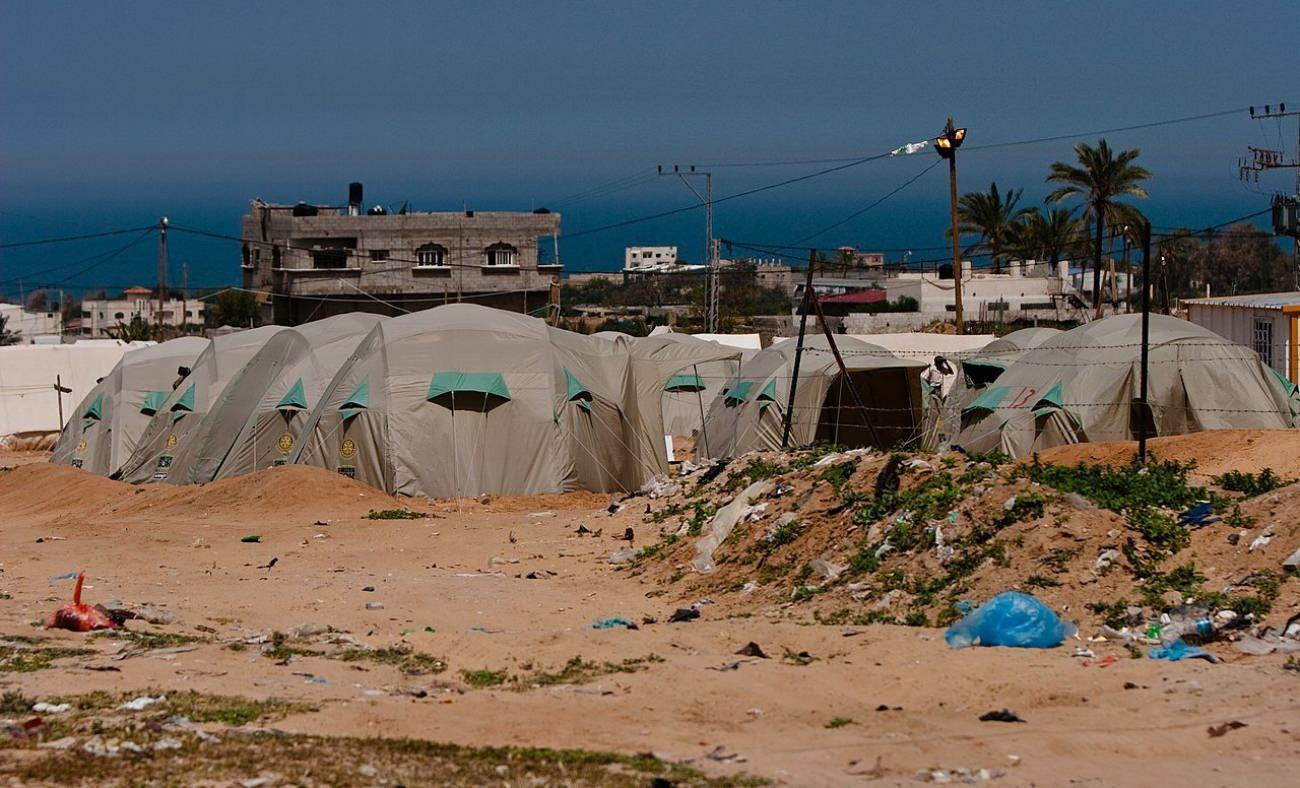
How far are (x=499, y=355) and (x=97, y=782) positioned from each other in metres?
16.5

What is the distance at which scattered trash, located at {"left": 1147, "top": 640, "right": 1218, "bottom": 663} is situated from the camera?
10.1 metres

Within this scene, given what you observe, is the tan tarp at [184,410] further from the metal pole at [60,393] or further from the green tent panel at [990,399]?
the green tent panel at [990,399]

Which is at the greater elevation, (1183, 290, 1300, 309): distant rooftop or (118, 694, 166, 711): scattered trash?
(1183, 290, 1300, 309): distant rooftop

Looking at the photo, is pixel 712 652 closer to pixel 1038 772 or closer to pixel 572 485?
pixel 1038 772

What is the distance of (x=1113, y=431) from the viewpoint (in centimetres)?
2206

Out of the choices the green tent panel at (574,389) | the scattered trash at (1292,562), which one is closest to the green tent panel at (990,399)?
the green tent panel at (574,389)

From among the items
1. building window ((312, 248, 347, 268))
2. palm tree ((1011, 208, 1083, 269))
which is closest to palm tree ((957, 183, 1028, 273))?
palm tree ((1011, 208, 1083, 269))

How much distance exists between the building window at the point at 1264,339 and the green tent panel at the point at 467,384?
54.9ft

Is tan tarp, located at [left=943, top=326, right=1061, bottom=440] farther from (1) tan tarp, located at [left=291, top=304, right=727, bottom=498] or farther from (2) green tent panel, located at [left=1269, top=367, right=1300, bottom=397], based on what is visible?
(1) tan tarp, located at [left=291, top=304, right=727, bottom=498]

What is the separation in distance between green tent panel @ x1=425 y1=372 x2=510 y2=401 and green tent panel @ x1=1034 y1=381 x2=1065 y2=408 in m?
8.38

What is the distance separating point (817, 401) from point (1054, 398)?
4723 millimetres

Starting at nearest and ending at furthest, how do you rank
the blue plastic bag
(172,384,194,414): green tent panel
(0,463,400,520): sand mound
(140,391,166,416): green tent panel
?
the blue plastic bag
(0,463,400,520): sand mound
(172,384,194,414): green tent panel
(140,391,166,416): green tent panel

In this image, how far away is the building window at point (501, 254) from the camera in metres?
65.5

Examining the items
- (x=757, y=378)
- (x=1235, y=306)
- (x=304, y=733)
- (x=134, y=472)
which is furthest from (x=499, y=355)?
(x=1235, y=306)
